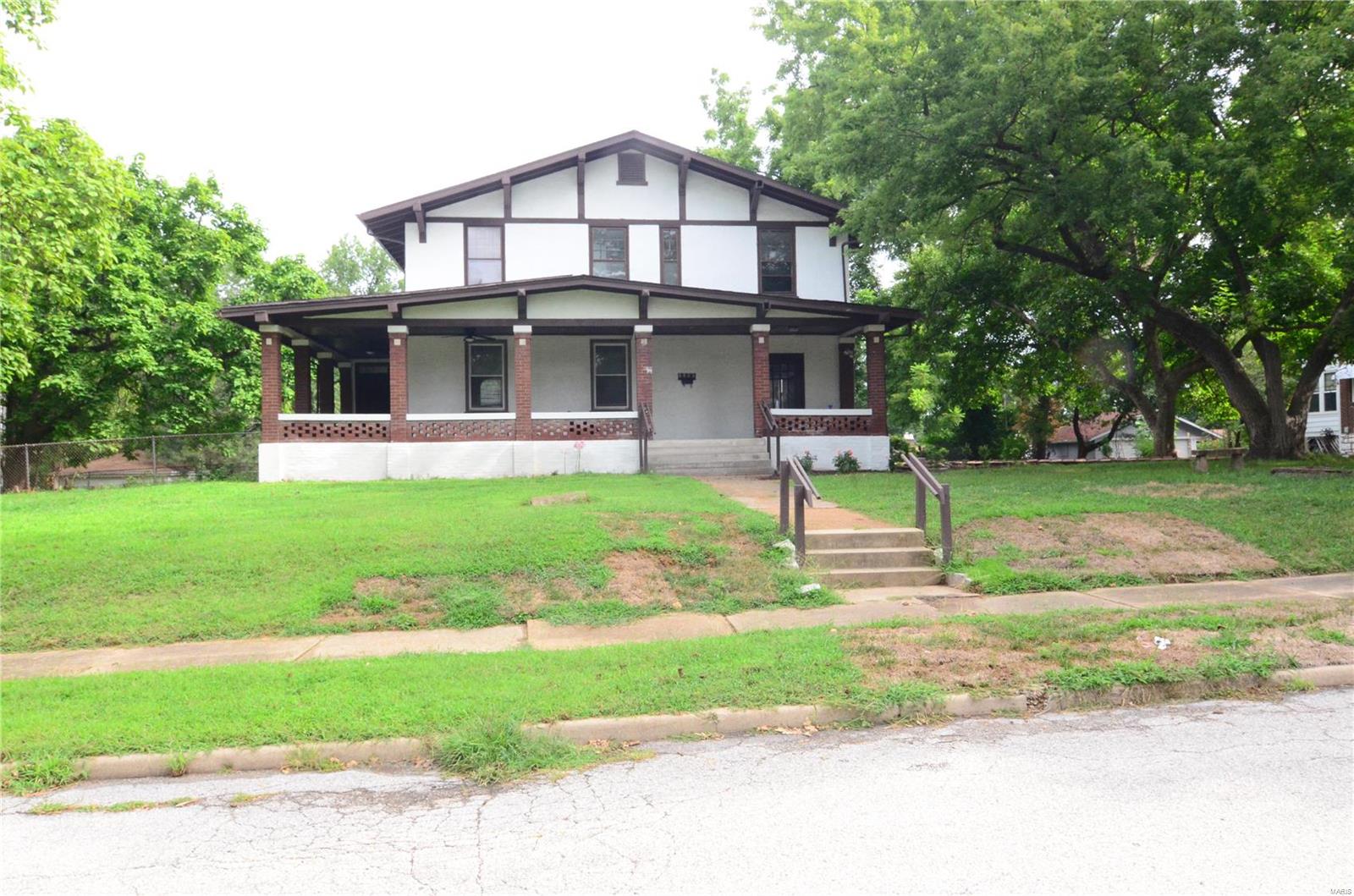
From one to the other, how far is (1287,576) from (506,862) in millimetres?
9959

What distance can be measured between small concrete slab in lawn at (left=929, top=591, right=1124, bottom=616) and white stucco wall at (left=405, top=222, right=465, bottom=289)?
17.2 meters

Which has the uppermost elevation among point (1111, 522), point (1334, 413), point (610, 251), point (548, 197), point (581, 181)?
point (581, 181)

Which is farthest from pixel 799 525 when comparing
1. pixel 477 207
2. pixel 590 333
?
pixel 477 207

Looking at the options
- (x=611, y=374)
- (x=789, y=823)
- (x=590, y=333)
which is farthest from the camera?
(x=611, y=374)

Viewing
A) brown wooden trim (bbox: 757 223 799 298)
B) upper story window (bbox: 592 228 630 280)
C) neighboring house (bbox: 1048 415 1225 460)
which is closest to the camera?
upper story window (bbox: 592 228 630 280)

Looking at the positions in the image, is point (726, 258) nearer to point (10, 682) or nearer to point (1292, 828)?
point (10, 682)

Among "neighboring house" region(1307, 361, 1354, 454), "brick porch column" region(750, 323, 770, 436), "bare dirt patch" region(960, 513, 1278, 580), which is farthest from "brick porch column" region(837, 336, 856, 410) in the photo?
"neighboring house" region(1307, 361, 1354, 454)

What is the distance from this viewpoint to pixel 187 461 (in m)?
23.5

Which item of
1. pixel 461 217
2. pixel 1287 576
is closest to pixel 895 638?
pixel 1287 576

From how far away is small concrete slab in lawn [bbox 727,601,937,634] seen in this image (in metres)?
8.03

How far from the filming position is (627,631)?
810cm

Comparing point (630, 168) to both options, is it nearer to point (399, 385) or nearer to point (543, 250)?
point (543, 250)

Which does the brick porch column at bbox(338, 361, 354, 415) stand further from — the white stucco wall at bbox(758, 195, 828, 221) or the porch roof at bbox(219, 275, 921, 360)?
the white stucco wall at bbox(758, 195, 828, 221)

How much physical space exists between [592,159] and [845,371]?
912cm
